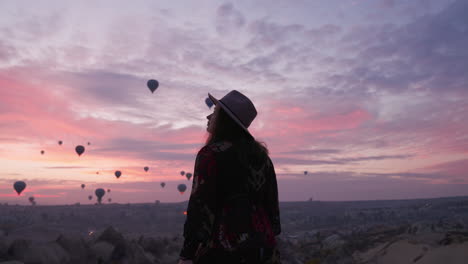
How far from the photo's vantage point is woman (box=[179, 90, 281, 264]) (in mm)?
3006

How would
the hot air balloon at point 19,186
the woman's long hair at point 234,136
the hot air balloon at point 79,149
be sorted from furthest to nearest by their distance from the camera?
the hot air balloon at point 19,186
the hot air balloon at point 79,149
the woman's long hair at point 234,136

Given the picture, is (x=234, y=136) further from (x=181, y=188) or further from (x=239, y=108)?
(x=181, y=188)

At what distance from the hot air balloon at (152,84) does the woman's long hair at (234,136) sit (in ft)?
143

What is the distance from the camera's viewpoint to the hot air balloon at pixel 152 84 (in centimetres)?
4625

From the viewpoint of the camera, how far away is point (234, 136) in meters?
3.42

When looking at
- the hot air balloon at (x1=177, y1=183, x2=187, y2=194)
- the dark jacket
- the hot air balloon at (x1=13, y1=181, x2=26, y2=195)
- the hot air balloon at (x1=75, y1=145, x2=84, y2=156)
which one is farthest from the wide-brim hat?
the hot air balloon at (x1=177, y1=183, x2=187, y2=194)

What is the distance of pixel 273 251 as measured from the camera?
3.28 metres

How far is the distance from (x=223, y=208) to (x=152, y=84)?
44.7 meters

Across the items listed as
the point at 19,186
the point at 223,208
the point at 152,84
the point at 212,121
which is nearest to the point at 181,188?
the point at 19,186

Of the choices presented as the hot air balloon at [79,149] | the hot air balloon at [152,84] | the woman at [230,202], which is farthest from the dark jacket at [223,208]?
the hot air balloon at [79,149]

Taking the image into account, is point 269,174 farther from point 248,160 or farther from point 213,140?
point 213,140

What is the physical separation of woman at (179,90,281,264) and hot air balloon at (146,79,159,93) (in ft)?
144

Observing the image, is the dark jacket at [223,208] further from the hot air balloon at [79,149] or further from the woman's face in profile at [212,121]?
the hot air balloon at [79,149]

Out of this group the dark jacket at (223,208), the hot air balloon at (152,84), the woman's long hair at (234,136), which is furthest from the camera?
the hot air balloon at (152,84)
